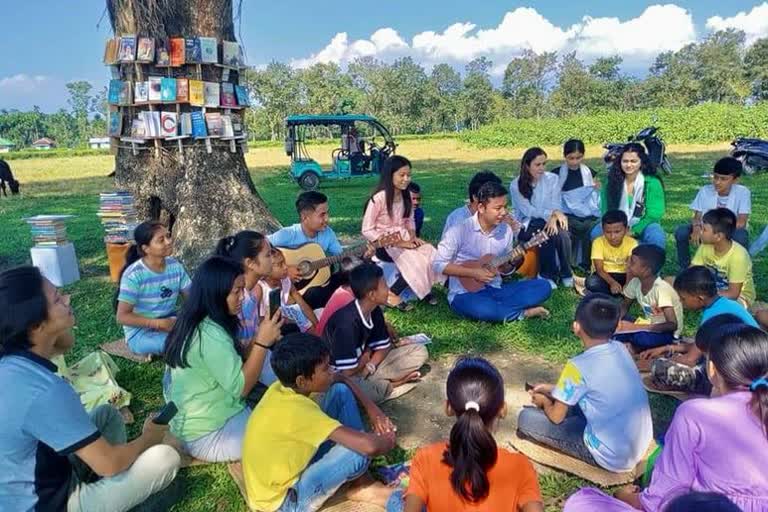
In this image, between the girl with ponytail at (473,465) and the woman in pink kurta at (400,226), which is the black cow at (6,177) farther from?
the girl with ponytail at (473,465)

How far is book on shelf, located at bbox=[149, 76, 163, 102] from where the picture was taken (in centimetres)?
565

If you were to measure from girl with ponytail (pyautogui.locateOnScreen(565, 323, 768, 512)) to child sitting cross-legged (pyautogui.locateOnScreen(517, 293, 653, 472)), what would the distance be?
0.50 m

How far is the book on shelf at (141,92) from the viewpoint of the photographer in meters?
5.70

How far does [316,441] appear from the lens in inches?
87.4

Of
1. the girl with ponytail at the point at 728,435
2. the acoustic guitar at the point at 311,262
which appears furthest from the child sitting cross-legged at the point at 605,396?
the acoustic guitar at the point at 311,262

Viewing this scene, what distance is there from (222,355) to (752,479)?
2.19m

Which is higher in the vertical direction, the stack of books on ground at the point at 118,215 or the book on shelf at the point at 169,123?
the book on shelf at the point at 169,123

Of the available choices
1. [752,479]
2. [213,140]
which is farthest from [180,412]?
[213,140]

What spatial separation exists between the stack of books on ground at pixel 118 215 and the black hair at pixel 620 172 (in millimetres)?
5250

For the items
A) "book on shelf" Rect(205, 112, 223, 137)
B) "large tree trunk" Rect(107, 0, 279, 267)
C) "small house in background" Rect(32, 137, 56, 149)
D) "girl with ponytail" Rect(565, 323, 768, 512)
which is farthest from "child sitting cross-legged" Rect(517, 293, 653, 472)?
"small house in background" Rect(32, 137, 56, 149)

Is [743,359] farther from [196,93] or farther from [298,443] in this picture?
[196,93]

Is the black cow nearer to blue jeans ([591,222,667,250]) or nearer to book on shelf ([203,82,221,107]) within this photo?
book on shelf ([203,82,221,107])

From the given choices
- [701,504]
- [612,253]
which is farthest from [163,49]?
[701,504]

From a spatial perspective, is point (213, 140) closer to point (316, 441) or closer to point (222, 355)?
point (222, 355)
